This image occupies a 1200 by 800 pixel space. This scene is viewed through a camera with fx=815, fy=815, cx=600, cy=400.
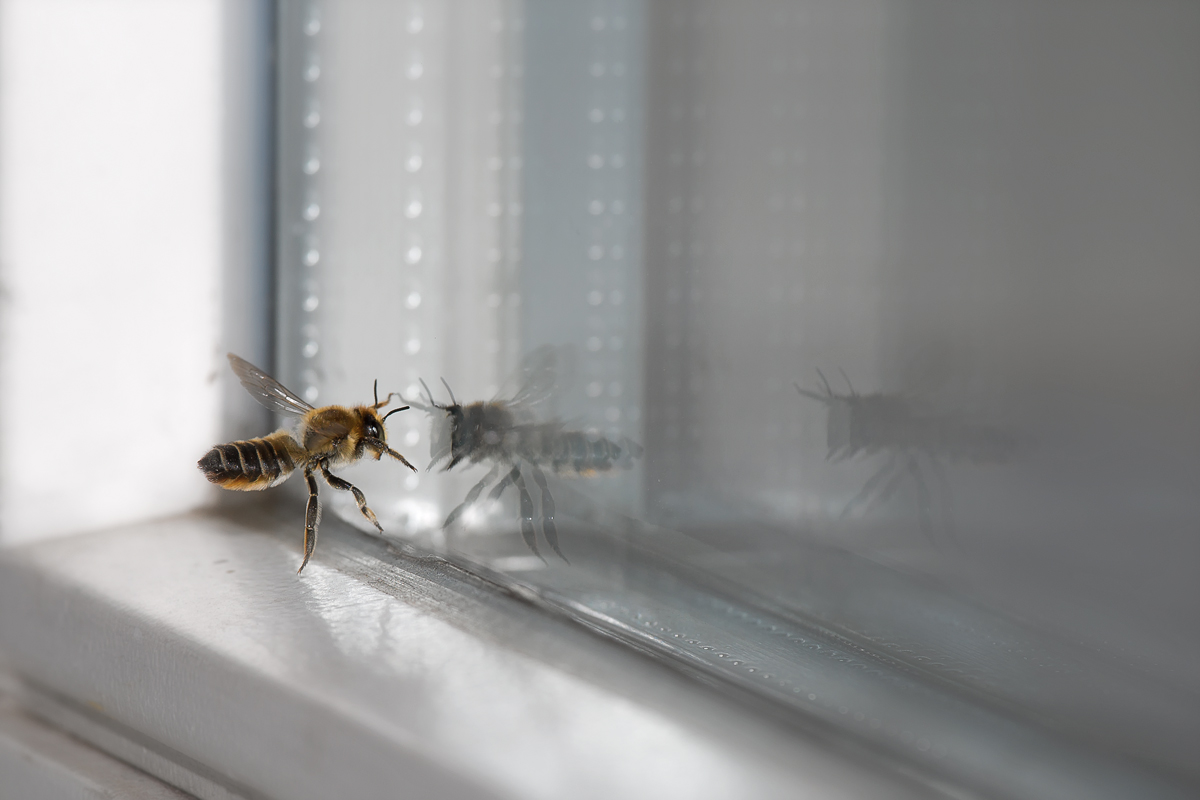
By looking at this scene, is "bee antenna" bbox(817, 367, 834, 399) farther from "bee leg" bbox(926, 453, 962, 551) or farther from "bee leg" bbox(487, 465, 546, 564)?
"bee leg" bbox(487, 465, 546, 564)

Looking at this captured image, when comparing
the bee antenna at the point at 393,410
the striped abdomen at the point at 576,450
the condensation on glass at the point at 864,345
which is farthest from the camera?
the bee antenna at the point at 393,410

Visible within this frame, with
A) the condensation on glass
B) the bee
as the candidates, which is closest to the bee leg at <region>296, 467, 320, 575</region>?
the bee

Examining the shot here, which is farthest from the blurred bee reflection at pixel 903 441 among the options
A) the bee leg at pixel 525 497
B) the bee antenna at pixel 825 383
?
the bee leg at pixel 525 497

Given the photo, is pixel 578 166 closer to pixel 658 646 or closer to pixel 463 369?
pixel 463 369

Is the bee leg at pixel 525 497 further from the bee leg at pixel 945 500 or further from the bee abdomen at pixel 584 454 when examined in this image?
the bee leg at pixel 945 500

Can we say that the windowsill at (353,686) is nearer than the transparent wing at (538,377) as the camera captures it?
Yes

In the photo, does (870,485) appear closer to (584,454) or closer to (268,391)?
(584,454)

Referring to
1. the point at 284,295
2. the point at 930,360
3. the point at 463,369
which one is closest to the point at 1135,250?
the point at 930,360
